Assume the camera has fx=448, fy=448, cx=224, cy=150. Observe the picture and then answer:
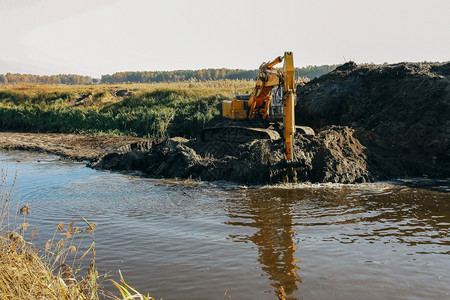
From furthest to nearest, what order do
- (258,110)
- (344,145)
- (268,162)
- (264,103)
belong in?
(258,110) < (264,103) < (344,145) < (268,162)

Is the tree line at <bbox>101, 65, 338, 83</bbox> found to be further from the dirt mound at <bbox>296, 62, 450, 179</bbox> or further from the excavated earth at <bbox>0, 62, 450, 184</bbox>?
the excavated earth at <bbox>0, 62, 450, 184</bbox>

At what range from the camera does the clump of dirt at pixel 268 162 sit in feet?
43.7

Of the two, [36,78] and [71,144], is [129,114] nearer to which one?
[71,144]

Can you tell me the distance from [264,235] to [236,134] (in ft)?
31.6

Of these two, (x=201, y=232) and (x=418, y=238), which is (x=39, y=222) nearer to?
(x=201, y=232)

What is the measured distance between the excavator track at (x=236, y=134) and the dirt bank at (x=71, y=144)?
3768 mm

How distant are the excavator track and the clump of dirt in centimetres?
65

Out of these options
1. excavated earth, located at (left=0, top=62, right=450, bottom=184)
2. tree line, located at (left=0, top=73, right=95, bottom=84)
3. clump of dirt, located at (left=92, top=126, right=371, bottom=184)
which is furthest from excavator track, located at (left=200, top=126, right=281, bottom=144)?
tree line, located at (left=0, top=73, right=95, bottom=84)

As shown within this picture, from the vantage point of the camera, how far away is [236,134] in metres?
17.3

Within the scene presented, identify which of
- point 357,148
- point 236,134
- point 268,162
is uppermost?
point 236,134

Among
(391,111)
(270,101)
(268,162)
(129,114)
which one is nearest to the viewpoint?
(268,162)

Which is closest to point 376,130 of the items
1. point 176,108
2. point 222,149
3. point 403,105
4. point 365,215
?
point 403,105

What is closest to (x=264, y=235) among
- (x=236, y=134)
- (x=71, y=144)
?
(x=236, y=134)

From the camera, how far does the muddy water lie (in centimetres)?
579
